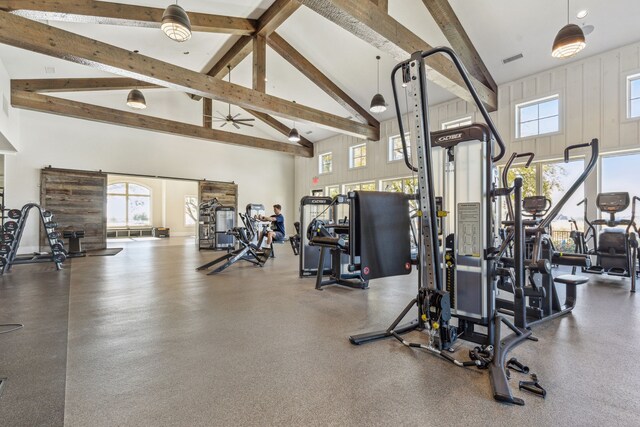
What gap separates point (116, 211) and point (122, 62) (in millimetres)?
13864

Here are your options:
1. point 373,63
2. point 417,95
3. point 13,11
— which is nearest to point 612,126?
point 373,63

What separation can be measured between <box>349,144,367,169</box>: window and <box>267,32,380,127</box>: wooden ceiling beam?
4.51ft

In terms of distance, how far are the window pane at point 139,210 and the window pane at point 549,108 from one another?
1834cm

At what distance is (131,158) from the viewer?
10625 mm

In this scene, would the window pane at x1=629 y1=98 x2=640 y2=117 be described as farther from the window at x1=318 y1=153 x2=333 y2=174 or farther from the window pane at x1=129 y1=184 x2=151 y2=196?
the window pane at x1=129 y1=184 x2=151 y2=196

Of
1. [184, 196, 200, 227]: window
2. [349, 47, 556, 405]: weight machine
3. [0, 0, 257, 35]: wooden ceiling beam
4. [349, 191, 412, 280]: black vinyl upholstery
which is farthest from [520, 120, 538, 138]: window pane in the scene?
[184, 196, 200, 227]: window

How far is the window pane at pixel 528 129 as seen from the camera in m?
7.02

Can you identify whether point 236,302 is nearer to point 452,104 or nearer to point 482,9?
point 482,9

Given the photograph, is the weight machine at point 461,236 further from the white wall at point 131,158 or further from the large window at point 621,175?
the white wall at point 131,158

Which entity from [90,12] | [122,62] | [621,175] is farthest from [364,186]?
[90,12]

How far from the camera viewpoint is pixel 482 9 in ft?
18.4

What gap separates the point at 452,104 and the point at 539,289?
686 centimetres

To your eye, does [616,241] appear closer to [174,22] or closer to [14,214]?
[174,22]

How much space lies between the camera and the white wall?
8.91m
